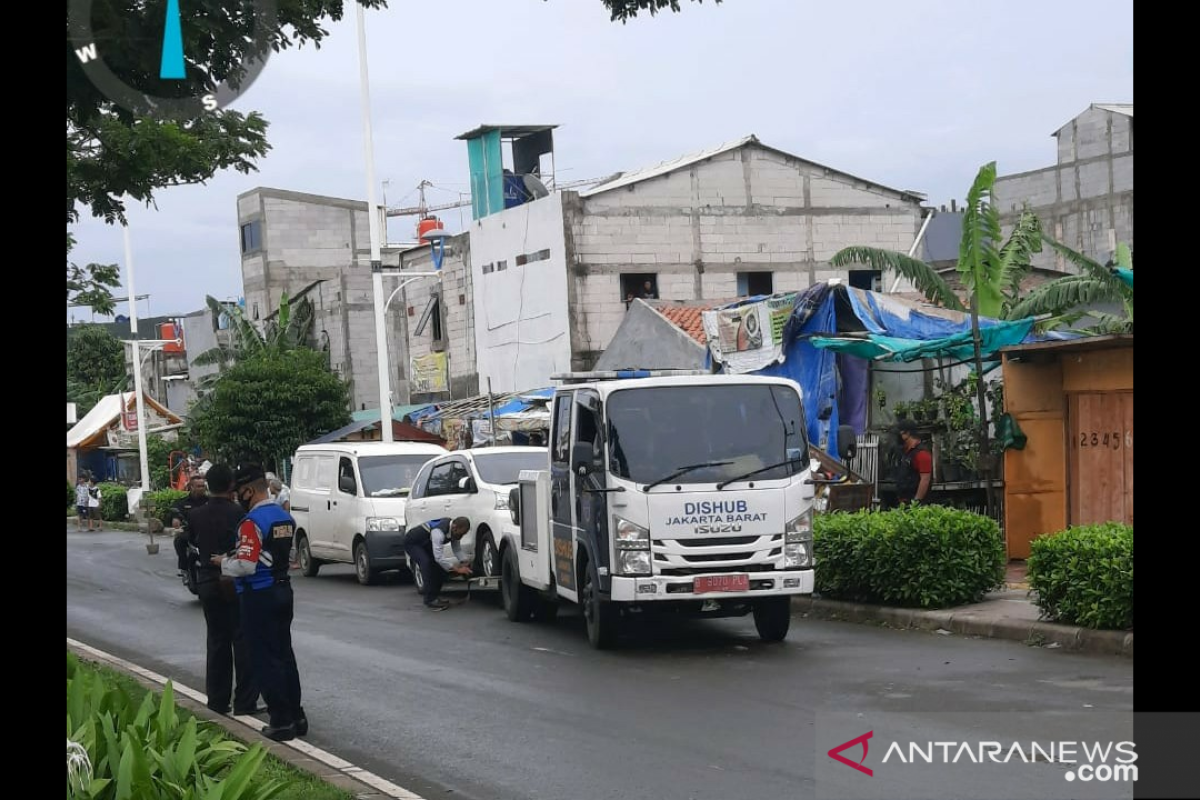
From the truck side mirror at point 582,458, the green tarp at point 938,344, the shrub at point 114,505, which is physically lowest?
the shrub at point 114,505

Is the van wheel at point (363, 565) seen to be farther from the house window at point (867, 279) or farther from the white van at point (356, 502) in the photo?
the house window at point (867, 279)

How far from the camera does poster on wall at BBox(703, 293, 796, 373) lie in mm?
22766

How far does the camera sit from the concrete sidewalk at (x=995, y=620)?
11516mm

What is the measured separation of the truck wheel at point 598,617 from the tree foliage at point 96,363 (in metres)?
67.2

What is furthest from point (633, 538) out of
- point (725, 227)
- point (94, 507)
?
point (94, 507)

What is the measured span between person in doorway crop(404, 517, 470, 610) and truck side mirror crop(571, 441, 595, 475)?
520 centimetres

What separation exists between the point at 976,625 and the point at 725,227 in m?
25.1

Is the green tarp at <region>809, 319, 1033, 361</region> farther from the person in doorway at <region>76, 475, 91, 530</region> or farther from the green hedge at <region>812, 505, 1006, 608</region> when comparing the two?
the person in doorway at <region>76, 475, 91, 530</region>

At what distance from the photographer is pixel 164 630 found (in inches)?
715

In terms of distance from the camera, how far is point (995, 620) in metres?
12.9

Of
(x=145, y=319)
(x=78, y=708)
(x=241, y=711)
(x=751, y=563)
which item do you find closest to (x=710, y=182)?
(x=751, y=563)

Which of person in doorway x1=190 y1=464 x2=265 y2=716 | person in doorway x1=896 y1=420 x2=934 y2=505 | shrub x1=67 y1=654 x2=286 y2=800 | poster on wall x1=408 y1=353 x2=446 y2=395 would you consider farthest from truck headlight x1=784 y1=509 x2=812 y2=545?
poster on wall x1=408 y1=353 x2=446 y2=395

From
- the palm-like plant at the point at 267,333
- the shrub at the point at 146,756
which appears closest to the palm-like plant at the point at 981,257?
the shrub at the point at 146,756
